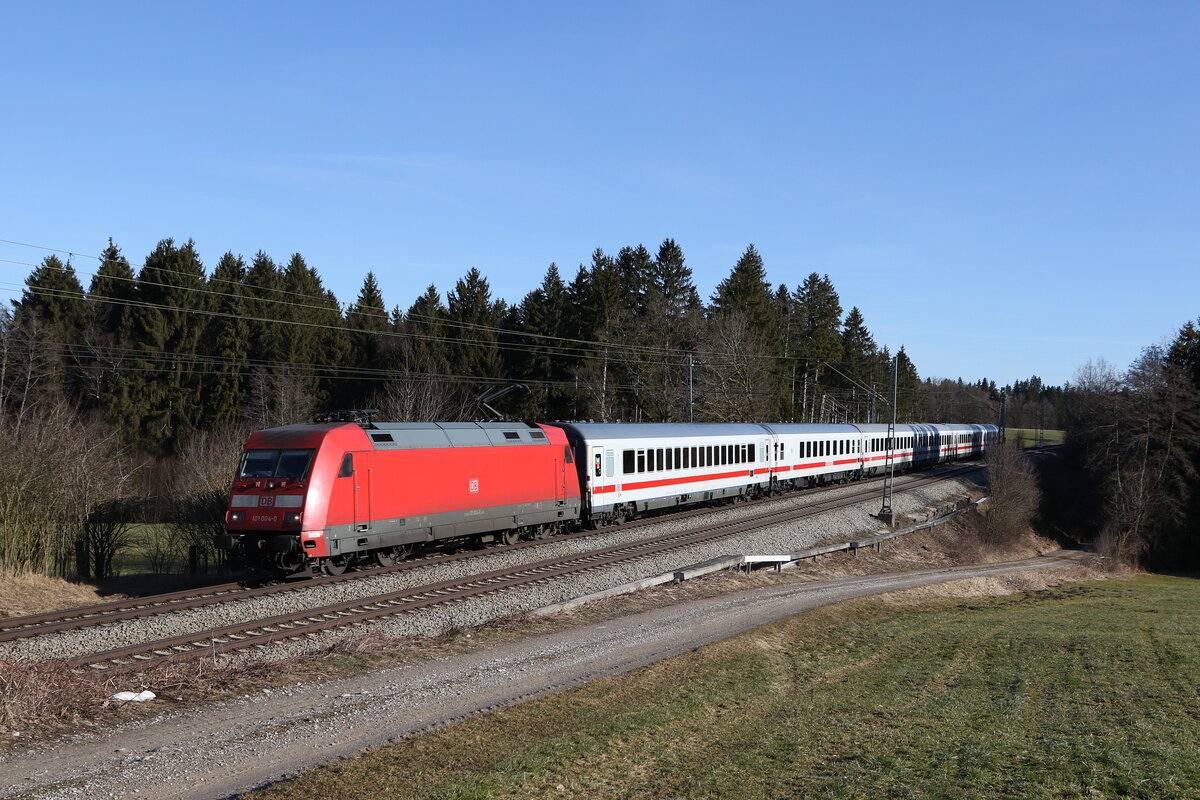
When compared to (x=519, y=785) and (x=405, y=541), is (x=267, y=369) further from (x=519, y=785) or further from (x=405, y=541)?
(x=519, y=785)

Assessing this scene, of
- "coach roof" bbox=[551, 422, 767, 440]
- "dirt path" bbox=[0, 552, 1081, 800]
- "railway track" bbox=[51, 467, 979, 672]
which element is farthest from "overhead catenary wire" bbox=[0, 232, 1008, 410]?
"dirt path" bbox=[0, 552, 1081, 800]

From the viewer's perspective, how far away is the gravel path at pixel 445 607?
1424 cm

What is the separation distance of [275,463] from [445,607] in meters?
5.01

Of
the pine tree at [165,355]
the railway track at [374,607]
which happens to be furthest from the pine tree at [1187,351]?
the pine tree at [165,355]

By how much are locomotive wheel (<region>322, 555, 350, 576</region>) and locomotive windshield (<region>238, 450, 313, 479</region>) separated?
222cm

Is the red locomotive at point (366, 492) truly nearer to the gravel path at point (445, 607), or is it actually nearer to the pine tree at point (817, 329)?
the gravel path at point (445, 607)

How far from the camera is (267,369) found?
64938 millimetres

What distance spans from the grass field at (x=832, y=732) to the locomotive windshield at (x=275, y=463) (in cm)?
929

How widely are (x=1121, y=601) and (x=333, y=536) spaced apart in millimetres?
25911

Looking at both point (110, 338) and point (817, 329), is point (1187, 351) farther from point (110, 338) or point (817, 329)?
point (110, 338)

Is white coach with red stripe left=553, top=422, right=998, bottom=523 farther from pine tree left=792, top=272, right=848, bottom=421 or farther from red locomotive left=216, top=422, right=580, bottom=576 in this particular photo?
pine tree left=792, top=272, right=848, bottom=421

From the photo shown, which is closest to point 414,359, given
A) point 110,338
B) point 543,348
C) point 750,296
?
point 543,348

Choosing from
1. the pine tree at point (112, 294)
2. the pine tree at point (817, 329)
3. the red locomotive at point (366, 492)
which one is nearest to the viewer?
the red locomotive at point (366, 492)

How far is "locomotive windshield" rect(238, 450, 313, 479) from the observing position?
19.0 m
